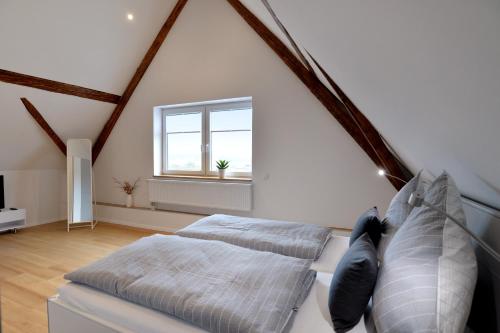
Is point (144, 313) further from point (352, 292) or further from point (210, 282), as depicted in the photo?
point (352, 292)

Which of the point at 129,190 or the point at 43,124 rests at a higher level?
the point at 43,124

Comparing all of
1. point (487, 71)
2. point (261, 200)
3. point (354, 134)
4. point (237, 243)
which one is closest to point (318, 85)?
point (354, 134)

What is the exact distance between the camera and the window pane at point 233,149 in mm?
4059

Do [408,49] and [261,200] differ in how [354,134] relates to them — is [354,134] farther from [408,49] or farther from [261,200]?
[408,49]

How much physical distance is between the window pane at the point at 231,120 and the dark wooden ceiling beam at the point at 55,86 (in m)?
1.81

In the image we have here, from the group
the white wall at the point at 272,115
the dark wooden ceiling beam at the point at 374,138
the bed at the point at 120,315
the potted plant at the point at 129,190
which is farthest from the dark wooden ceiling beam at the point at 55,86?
the dark wooden ceiling beam at the point at 374,138

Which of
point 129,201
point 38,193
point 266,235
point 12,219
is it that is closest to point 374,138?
point 266,235

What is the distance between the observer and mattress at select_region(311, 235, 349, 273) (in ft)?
5.77

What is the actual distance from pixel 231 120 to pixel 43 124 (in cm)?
289

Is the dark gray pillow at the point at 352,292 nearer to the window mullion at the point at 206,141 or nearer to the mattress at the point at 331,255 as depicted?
the mattress at the point at 331,255

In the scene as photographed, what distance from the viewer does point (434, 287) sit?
0.81 m

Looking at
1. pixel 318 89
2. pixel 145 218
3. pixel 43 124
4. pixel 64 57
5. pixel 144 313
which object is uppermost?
pixel 64 57

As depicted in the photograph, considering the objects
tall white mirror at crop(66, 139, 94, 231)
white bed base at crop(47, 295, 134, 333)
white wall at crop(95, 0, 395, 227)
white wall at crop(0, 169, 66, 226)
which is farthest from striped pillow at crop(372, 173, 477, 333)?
white wall at crop(0, 169, 66, 226)

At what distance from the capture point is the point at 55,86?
377 cm
